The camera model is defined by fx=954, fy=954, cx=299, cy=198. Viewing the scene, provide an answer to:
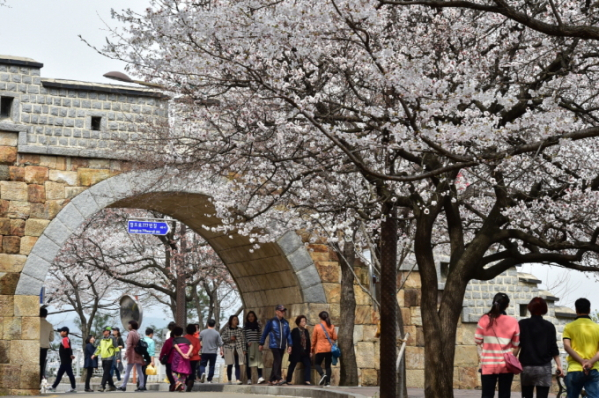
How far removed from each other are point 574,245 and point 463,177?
1.71m

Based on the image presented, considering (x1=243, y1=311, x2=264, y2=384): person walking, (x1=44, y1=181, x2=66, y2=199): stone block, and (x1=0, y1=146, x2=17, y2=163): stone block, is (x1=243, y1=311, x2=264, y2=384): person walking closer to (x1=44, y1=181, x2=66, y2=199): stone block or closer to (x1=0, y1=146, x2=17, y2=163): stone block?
(x1=44, y1=181, x2=66, y2=199): stone block

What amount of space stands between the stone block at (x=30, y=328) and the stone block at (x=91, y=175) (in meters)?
2.48

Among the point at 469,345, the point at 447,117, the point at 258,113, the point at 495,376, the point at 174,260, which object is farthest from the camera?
the point at 174,260

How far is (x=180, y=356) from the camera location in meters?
16.2

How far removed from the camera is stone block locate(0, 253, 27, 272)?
15.7 meters

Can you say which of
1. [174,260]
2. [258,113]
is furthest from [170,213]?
[258,113]

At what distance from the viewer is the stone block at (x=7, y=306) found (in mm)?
15555

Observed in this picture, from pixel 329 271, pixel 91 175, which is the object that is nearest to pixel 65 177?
pixel 91 175

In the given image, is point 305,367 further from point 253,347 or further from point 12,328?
point 12,328

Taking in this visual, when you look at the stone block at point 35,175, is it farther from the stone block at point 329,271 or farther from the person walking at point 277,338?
the stone block at point 329,271

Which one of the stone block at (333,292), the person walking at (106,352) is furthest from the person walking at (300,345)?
the person walking at (106,352)

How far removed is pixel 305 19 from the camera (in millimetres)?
9492

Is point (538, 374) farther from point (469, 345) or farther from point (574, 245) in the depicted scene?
point (469, 345)

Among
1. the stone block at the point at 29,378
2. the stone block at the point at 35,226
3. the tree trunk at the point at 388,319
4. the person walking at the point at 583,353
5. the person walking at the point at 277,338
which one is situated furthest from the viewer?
the person walking at the point at 277,338
